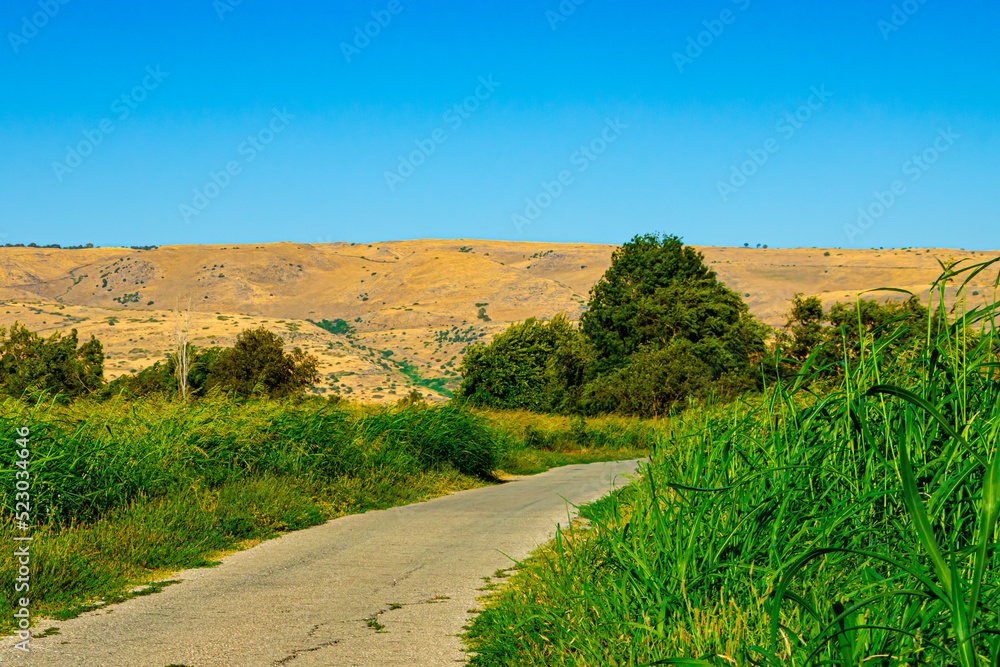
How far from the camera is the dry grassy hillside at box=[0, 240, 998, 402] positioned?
108375 millimetres

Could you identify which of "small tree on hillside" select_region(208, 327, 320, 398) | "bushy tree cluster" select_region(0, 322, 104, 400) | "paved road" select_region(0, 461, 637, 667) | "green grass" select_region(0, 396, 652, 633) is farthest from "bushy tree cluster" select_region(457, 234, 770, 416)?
"paved road" select_region(0, 461, 637, 667)

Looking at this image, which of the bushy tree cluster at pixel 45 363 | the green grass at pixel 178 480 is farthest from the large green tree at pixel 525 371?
the green grass at pixel 178 480

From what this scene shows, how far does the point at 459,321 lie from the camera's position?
129 m

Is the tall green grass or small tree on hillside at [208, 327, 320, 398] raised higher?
the tall green grass

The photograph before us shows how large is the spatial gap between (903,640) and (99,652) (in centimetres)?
463

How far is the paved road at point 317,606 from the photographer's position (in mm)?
5172

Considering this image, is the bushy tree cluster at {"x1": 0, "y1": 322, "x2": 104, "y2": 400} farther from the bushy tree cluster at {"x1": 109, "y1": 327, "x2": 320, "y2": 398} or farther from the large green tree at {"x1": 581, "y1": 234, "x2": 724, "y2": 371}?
the large green tree at {"x1": 581, "y1": 234, "x2": 724, "y2": 371}

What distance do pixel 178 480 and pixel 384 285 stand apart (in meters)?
154

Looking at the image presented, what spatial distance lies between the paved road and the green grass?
0.47 metres

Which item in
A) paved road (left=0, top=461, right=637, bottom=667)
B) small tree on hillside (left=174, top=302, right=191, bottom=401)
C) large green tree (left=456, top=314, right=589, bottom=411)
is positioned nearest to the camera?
paved road (left=0, top=461, right=637, bottom=667)

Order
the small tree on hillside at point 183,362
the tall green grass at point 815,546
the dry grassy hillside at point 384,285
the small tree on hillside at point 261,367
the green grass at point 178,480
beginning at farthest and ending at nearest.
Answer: the dry grassy hillside at point 384,285, the small tree on hillside at point 261,367, the small tree on hillside at point 183,362, the green grass at point 178,480, the tall green grass at point 815,546

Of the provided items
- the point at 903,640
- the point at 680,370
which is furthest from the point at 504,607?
the point at 680,370

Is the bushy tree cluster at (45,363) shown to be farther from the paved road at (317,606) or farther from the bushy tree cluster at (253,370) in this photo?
the paved road at (317,606)

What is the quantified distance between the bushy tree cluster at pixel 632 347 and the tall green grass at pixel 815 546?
128 ft
